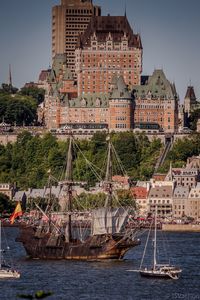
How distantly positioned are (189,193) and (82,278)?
91505mm

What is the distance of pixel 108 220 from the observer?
122 metres

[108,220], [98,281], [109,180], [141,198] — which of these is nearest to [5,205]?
[141,198]

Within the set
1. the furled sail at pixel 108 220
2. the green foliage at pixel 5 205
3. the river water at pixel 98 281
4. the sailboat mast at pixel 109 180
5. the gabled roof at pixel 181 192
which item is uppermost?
the gabled roof at pixel 181 192

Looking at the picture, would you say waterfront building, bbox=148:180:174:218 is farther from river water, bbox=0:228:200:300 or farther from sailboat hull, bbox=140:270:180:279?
sailboat hull, bbox=140:270:180:279

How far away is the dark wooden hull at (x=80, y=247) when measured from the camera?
118562mm

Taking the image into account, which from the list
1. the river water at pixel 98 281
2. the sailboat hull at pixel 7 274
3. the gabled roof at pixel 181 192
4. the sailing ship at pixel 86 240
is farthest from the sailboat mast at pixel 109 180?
the gabled roof at pixel 181 192

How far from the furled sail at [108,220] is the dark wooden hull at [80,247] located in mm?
1704

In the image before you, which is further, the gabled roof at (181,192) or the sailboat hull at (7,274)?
the gabled roof at (181,192)

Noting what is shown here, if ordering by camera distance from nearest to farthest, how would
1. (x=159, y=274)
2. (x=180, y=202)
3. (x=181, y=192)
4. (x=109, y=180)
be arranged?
(x=159, y=274), (x=109, y=180), (x=180, y=202), (x=181, y=192)

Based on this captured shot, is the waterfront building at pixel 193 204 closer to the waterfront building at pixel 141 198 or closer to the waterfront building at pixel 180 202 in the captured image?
the waterfront building at pixel 180 202

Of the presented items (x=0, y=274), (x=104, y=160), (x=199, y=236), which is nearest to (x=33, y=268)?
(x=0, y=274)

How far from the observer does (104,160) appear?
18675 centimetres

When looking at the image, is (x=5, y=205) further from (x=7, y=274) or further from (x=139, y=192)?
(x=7, y=274)

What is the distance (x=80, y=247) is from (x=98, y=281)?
15.3 meters
